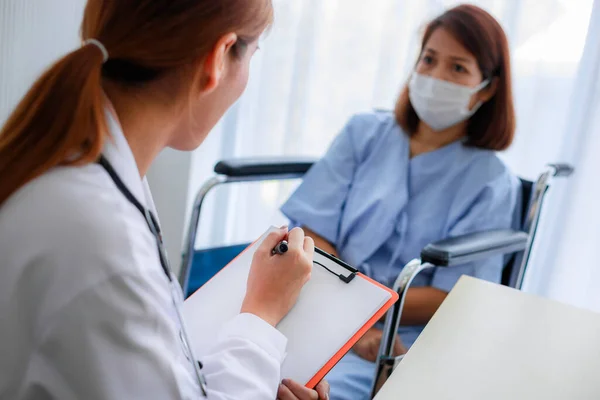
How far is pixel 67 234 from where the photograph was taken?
53 cm

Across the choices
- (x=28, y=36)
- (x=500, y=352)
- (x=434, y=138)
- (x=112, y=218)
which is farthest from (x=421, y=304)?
(x=28, y=36)

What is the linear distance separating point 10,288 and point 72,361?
0.30 ft

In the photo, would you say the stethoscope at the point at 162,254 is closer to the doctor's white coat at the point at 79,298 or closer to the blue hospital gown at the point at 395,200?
the doctor's white coat at the point at 79,298

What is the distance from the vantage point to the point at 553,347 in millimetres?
829

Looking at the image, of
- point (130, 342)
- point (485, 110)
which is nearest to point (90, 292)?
point (130, 342)

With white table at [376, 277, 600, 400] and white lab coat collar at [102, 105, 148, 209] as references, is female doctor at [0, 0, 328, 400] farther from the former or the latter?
white table at [376, 277, 600, 400]

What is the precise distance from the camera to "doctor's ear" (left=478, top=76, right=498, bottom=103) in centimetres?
146

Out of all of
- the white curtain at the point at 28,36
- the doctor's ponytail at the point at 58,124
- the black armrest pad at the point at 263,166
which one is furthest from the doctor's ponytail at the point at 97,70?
the white curtain at the point at 28,36

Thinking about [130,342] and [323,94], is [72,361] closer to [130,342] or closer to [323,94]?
[130,342]

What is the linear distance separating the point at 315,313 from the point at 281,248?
11 cm

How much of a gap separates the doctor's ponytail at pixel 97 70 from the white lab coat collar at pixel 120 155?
0.02 metres

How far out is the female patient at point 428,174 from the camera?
1.38 meters

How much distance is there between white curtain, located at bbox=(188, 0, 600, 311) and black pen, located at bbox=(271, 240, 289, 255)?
2.98ft

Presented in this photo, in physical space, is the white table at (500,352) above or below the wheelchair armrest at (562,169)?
below
